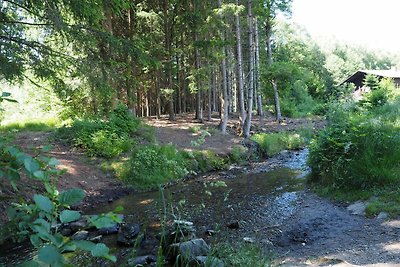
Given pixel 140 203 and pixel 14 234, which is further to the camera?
pixel 140 203

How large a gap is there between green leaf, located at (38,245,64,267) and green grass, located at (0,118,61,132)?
48.6 ft

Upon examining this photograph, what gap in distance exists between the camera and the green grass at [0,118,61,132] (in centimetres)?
1527

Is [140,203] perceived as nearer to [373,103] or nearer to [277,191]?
[277,191]

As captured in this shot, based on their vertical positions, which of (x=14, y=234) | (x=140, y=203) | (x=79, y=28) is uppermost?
(x=79, y=28)

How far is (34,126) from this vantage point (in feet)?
51.9

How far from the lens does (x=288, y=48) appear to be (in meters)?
48.7

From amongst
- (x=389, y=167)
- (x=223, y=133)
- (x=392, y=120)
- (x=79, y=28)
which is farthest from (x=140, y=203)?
(x=223, y=133)

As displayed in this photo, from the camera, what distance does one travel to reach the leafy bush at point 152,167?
1129 centimetres

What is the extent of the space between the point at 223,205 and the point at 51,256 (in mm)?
7503

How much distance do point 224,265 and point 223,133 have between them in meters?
14.3

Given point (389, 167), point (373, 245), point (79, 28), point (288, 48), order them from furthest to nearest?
point (288, 48) → point (79, 28) → point (389, 167) → point (373, 245)

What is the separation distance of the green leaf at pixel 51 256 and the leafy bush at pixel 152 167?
9.65m

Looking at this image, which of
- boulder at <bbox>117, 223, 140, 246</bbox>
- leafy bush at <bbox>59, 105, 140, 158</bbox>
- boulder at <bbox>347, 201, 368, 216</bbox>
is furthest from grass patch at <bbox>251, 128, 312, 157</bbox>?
boulder at <bbox>117, 223, 140, 246</bbox>

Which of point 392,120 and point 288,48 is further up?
point 288,48
